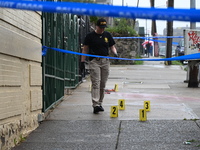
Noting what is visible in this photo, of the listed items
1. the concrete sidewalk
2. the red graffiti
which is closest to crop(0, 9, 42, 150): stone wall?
the concrete sidewalk

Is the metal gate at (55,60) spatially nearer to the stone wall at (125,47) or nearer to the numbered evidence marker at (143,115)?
the numbered evidence marker at (143,115)

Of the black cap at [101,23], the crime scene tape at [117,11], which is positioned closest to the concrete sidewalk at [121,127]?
the black cap at [101,23]

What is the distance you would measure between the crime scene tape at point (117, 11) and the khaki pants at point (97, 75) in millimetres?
5136

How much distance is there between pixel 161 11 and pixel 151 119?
4744 millimetres

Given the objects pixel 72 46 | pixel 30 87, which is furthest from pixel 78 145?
pixel 72 46

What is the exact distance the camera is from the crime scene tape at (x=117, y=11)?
292 centimetres

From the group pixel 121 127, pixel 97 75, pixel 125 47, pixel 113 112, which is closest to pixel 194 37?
pixel 97 75

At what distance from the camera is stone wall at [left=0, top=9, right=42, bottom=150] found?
5113 mm

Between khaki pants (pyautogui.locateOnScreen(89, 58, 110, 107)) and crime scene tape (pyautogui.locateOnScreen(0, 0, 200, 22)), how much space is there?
16.8ft

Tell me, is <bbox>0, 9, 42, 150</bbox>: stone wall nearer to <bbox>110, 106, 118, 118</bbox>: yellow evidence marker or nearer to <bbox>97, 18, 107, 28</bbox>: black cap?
<bbox>110, 106, 118, 118</bbox>: yellow evidence marker

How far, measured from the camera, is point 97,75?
8.40 metres

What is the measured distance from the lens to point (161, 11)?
9.84 ft

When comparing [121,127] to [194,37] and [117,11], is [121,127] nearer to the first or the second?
[117,11]

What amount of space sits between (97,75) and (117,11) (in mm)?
5406
